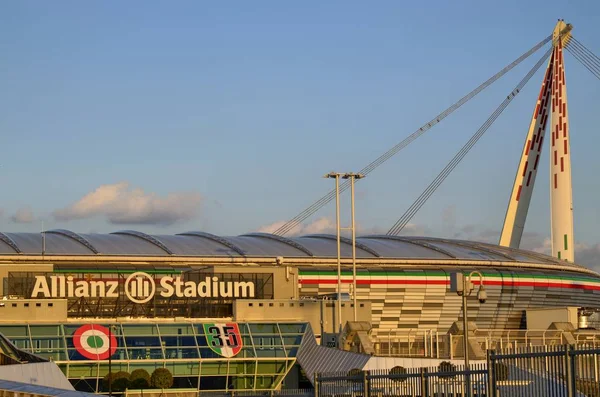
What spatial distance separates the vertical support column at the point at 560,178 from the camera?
150125 millimetres

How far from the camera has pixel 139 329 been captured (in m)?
86.2

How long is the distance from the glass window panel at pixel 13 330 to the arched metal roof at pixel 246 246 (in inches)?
1357

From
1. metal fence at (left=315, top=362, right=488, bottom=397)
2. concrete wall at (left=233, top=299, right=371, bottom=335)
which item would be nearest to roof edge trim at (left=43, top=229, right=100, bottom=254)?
concrete wall at (left=233, top=299, right=371, bottom=335)

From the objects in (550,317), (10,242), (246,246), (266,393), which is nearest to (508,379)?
(266,393)

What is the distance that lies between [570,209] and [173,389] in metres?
82.8

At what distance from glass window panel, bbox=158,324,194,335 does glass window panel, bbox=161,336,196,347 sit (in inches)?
21.1

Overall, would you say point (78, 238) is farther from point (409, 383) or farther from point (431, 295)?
point (409, 383)

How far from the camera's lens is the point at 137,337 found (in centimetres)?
8544

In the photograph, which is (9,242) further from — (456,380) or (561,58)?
(456,380)

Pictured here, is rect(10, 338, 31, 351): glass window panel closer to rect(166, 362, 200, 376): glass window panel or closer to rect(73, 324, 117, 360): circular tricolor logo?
rect(73, 324, 117, 360): circular tricolor logo

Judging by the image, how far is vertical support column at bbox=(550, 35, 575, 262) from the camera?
493 ft

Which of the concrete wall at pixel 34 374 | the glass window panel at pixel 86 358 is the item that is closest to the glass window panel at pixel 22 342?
the glass window panel at pixel 86 358

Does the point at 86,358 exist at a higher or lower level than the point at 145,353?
lower

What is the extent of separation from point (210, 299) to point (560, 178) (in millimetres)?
71392
